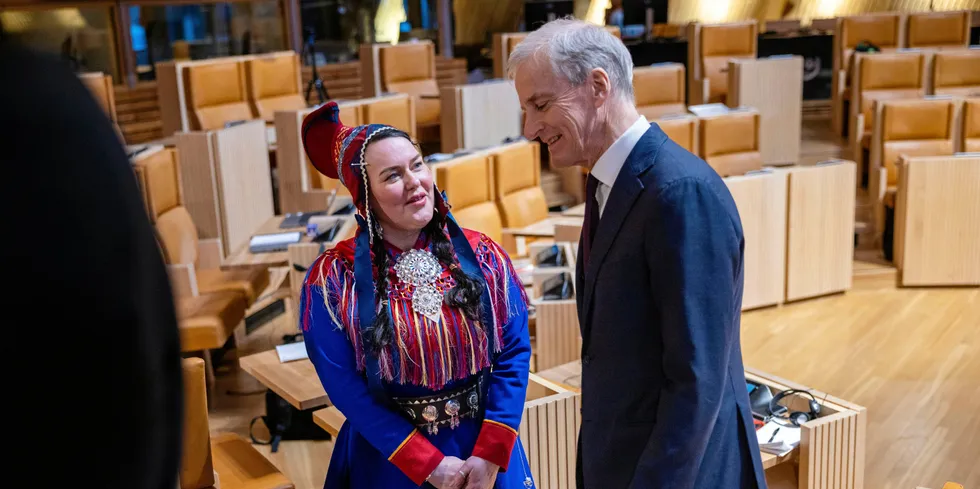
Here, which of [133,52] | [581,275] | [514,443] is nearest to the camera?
[581,275]

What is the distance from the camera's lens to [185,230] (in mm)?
4543

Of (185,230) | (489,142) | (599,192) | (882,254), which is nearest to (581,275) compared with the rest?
(599,192)

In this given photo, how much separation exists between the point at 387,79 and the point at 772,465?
545 centimetres

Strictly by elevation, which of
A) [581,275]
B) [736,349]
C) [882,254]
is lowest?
[882,254]

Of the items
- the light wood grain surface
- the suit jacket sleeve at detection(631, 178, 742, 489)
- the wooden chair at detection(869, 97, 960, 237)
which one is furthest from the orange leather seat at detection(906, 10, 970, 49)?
the suit jacket sleeve at detection(631, 178, 742, 489)

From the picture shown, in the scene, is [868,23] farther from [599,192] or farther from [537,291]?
[599,192]

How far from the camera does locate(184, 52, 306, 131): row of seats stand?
252 inches

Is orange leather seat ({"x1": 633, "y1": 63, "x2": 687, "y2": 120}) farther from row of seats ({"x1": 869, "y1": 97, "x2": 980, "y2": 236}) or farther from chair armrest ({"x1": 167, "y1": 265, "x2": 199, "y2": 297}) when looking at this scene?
chair armrest ({"x1": 167, "y1": 265, "x2": 199, "y2": 297})

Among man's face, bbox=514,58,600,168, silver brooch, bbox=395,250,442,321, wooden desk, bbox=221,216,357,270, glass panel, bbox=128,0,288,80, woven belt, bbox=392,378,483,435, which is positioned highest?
glass panel, bbox=128,0,288,80

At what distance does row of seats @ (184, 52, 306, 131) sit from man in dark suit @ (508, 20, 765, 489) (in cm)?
520

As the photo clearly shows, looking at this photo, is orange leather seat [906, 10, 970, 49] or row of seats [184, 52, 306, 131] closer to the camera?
row of seats [184, 52, 306, 131]

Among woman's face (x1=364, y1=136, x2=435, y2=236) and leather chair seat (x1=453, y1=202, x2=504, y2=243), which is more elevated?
woman's face (x1=364, y1=136, x2=435, y2=236)

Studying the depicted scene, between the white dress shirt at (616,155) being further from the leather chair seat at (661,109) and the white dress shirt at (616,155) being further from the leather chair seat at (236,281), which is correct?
the leather chair seat at (661,109)

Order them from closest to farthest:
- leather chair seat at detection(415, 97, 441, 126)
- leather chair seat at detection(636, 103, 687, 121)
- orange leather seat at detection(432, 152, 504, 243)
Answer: orange leather seat at detection(432, 152, 504, 243) → leather chair seat at detection(636, 103, 687, 121) → leather chair seat at detection(415, 97, 441, 126)
